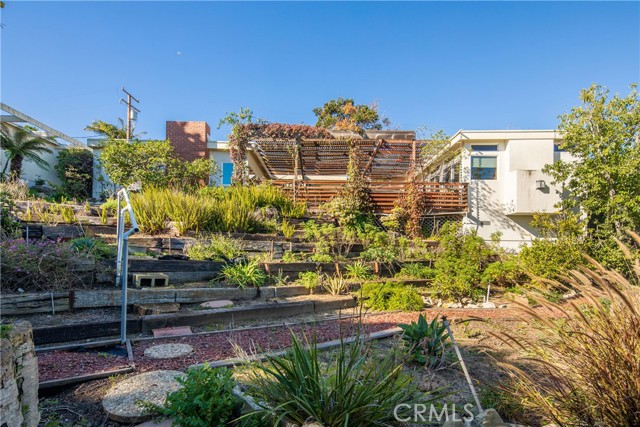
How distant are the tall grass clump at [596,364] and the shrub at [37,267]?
17.5 ft

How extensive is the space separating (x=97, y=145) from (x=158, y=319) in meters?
15.5

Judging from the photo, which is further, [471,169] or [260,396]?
[471,169]

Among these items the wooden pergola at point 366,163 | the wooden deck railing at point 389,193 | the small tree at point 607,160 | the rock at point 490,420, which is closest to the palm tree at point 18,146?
the wooden pergola at point 366,163

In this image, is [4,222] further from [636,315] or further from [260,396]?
[636,315]

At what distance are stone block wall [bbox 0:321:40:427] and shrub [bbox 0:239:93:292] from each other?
3.46m

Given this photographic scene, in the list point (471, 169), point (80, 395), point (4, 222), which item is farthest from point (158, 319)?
point (471, 169)

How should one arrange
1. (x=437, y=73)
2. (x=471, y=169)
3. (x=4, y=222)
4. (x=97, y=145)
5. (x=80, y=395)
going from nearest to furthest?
(x=80, y=395)
(x=4, y=222)
(x=437, y=73)
(x=471, y=169)
(x=97, y=145)

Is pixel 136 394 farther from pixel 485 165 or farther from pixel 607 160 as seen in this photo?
pixel 485 165

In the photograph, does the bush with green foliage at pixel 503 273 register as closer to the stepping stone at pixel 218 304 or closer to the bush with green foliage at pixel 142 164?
the stepping stone at pixel 218 304

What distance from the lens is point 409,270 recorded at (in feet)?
25.2

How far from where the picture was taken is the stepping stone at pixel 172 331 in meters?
3.85

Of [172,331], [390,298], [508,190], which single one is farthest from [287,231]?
[508,190]

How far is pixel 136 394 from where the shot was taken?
2350 mm

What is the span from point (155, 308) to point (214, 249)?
88.1 inches
